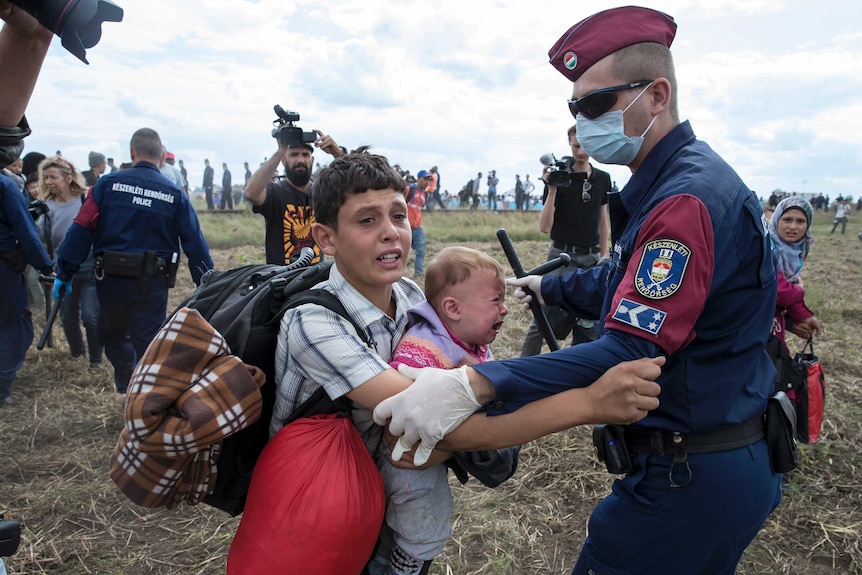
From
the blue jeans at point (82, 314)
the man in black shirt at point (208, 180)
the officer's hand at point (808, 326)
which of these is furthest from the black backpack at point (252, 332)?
the man in black shirt at point (208, 180)

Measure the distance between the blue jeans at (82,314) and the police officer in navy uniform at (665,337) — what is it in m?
5.37

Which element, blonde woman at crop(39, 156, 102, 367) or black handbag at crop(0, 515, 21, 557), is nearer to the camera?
black handbag at crop(0, 515, 21, 557)

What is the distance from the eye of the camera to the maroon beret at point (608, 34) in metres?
1.78

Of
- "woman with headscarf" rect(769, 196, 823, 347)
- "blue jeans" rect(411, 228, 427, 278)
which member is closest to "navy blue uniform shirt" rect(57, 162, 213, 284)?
"woman with headscarf" rect(769, 196, 823, 347)

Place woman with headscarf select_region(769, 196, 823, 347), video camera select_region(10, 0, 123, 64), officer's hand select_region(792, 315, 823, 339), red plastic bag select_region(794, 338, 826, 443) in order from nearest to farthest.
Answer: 1. video camera select_region(10, 0, 123, 64)
2. red plastic bag select_region(794, 338, 826, 443)
3. officer's hand select_region(792, 315, 823, 339)
4. woman with headscarf select_region(769, 196, 823, 347)

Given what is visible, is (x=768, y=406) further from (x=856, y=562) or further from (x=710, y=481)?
(x=856, y=562)

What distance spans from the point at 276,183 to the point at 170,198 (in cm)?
93

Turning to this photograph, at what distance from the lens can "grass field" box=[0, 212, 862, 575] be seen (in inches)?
127

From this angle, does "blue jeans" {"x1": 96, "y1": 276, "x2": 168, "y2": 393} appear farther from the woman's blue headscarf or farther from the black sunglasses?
the woman's blue headscarf

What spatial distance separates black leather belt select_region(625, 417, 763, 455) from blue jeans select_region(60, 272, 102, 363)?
550 cm

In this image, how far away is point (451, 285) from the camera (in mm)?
2027

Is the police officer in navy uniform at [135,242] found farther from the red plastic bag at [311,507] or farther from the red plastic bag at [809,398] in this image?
the red plastic bag at [809,398]

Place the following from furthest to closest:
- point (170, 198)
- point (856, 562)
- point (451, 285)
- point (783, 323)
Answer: point (170, 198)
point (783, 323)
point (856, 562)
point (451, 285)

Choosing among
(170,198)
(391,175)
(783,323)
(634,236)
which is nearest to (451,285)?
(391,175)
